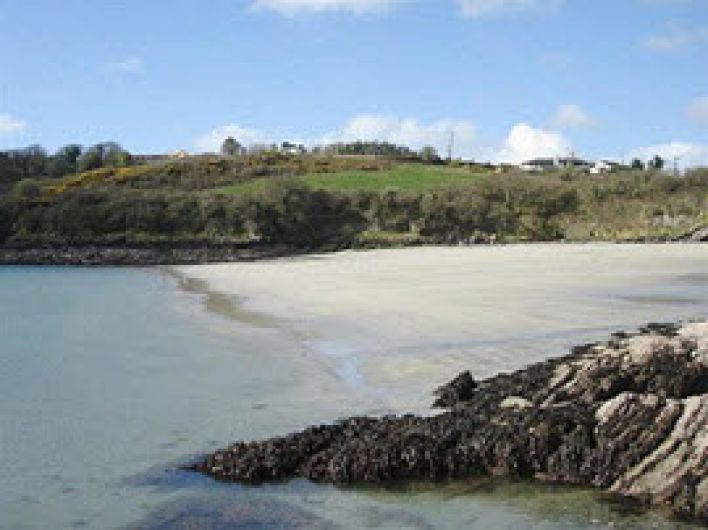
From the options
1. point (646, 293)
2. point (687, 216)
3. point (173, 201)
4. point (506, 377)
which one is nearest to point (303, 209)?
point (173, 201)

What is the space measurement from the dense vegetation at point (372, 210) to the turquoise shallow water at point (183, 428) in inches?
1319

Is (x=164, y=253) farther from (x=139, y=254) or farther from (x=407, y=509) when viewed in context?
(x=407, y=509)

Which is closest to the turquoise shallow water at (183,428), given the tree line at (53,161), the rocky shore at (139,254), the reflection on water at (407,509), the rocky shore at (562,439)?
the reflection on water at (407,509)

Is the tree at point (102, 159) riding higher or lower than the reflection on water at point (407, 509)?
higher

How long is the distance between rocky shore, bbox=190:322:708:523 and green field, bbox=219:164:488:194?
55735 millimetres

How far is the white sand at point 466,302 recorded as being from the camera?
595 inches

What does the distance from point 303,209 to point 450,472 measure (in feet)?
178

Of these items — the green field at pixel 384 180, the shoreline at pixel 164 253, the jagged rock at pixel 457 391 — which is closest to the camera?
the jagged rock at pixel 457 391

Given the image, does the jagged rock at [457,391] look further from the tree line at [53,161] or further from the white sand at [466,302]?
the tree line at [53,161]

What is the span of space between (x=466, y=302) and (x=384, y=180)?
169 ft

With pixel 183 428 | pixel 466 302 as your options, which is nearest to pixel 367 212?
pixel 466 302

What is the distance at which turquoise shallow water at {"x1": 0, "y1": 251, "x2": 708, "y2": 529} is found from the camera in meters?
8.15

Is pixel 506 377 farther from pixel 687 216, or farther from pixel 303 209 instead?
pixel 303 209

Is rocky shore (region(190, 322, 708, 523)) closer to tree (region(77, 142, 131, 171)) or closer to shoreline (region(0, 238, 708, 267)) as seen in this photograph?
shoreline (region(0, 238, 708, 267))
